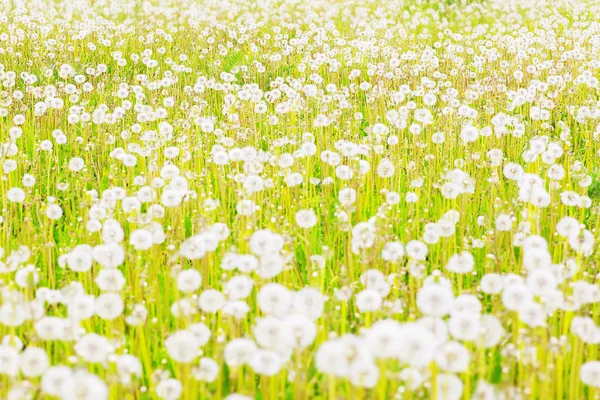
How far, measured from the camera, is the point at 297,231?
3.56 m

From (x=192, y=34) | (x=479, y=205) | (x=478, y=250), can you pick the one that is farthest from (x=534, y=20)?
(x=478, y=250)

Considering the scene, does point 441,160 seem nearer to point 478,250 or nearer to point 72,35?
point 478,250

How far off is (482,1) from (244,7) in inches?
206

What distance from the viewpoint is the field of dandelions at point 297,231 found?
5.97 feet

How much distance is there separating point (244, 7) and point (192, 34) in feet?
10.1

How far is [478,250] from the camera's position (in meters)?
3.31

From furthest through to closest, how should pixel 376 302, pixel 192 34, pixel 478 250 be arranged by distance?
pixel 192 34
pixel 478 250
pixel 376 302

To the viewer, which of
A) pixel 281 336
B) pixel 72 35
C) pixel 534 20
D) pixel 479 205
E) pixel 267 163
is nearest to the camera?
pixel 281 336

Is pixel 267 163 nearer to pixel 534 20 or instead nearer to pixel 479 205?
pixel 479 205

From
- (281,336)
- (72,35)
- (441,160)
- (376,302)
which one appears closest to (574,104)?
(441,160)

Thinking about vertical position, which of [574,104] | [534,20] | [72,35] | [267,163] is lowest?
[267,163]

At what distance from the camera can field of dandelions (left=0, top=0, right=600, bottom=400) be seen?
1818 millimetres

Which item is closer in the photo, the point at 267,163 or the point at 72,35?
the point at 267,163

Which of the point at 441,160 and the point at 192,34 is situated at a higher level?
the point at 192,34
